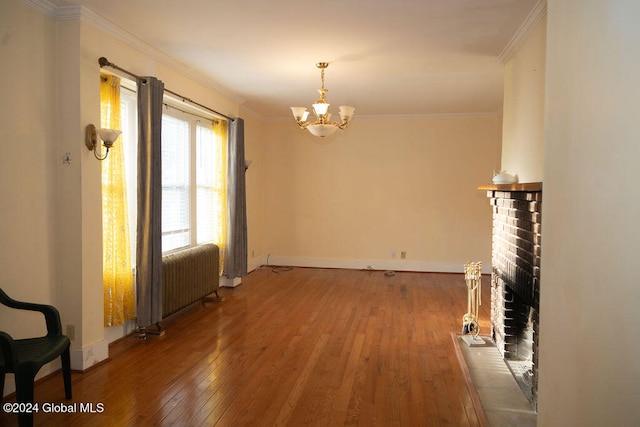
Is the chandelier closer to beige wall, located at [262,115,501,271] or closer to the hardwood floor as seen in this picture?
the hardwood floor

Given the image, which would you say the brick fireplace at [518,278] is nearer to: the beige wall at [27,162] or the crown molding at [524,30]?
the crown molding at [524,30]

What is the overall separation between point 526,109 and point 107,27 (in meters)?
3.33

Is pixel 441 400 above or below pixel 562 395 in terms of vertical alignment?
below

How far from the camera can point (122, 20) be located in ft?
11.4

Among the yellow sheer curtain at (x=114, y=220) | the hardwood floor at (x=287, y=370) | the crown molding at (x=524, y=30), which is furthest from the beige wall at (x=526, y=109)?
the yellow sheer curtain at (x=114, y=220)

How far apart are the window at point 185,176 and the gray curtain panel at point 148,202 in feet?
0.83

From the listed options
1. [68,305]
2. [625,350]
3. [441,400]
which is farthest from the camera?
[68,305]

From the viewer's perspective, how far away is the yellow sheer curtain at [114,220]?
373 centimetres

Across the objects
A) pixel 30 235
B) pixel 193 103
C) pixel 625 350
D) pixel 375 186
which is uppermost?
pixel 193 103

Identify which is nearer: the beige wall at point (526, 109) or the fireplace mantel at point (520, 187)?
the fireplace mantel at point (520, 187)

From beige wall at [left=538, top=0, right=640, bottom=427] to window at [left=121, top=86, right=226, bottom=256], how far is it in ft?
11.8

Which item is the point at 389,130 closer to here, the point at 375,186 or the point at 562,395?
the point at 375,186

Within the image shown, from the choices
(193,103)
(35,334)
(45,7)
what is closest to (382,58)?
(193,103)

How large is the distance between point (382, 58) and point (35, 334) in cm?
366
